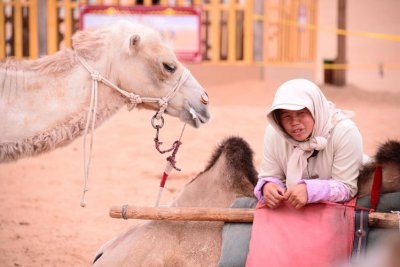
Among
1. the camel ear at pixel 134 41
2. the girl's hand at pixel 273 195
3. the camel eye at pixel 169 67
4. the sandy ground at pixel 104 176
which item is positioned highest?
the camel ear at pixel 134 41

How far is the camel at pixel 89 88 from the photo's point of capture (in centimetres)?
376

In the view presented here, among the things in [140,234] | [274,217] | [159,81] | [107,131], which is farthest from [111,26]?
[107,131]

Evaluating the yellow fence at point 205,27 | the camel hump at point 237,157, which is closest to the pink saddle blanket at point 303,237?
the camel hump at point 237,157

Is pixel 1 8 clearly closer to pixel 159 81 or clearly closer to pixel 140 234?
pixel 159 81

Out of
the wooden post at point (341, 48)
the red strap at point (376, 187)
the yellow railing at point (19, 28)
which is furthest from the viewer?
the wooden post at point (341, 48)

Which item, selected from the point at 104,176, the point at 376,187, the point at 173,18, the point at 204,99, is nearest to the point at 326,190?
the point at 376,187

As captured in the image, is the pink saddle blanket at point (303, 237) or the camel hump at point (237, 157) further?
the camel hump at point (237, 157)

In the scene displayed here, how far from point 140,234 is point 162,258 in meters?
0.22

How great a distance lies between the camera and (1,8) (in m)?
12.6

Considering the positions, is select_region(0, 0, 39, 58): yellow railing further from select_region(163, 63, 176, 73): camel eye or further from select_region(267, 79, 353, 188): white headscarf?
select_region(267, 79, 353, 188): white headscarf

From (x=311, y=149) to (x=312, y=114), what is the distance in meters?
0.16

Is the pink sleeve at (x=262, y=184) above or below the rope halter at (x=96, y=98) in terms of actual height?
below

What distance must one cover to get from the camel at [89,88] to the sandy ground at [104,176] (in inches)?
57.8

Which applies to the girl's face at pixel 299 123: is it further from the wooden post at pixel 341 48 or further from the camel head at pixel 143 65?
the wooden post at pixel 341 48
